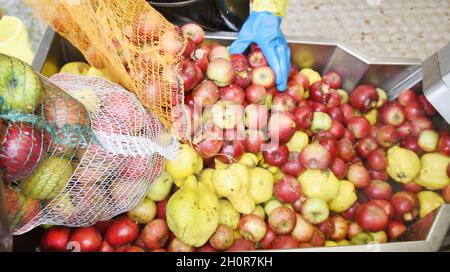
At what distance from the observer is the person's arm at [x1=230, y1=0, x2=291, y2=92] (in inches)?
86.0

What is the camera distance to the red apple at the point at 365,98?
2281 millimetres

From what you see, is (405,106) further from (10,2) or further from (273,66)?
(10,2)

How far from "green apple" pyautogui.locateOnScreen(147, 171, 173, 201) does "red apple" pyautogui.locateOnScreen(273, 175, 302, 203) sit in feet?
1.78

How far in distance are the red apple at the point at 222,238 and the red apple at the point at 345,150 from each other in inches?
30.1

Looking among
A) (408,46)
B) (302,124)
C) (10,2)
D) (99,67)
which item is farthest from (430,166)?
(10,2)

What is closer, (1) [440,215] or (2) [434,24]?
(1) [440,215]

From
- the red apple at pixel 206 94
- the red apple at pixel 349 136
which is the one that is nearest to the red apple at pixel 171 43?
the red apple at pixel 206 94

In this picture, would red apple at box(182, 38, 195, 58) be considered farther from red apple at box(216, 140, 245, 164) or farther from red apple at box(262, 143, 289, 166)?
red apple at box(262, 143, 289, 166)

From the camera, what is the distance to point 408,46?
331 centimetres

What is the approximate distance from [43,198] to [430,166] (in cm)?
192

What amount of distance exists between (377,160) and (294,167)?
1.63ft

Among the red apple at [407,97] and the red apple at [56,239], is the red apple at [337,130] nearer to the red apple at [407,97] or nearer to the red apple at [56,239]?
the red apple at [407,97]

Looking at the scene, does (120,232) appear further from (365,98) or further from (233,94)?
(365,98)

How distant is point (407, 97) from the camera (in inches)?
91.3
